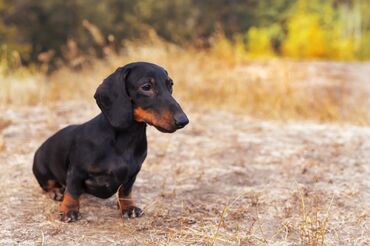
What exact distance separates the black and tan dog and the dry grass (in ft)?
13.6

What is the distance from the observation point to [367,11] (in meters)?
18.8

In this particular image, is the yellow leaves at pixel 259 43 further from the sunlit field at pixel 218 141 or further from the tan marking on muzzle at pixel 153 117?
the tan marking on muzzle at pixel 153 117

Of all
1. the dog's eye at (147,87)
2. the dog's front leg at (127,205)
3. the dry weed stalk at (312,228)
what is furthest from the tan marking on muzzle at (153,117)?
the dry weed stalk at (312,228)

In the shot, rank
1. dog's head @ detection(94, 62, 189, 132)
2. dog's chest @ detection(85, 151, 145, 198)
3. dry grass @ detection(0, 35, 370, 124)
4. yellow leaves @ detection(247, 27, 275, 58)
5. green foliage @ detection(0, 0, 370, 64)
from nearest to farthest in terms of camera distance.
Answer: dog's head @ detection(94, 62, 189, 132) → dog's chest @ detection(85, 151, 145, 198) → dry grass @ detection(0, 35, 370, 124) → yellow leaves @ detection(247, 27, 275, 58) → green foliage @ detection(0, 0, 370, 64)

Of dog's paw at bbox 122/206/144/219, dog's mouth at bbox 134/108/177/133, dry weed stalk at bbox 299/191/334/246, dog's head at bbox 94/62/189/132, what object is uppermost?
dog's head at bbox 94/62/189/132

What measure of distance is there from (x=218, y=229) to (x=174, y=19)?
44.3ft

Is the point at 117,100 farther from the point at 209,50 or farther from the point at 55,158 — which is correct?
the point at 209,50

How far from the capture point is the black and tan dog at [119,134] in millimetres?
3244

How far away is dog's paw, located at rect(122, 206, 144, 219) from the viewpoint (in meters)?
3.63

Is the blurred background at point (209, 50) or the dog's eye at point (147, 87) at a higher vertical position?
the dog's eye at point (147, 87)

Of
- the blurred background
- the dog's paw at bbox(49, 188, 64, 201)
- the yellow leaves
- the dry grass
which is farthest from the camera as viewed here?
the yellow leaves

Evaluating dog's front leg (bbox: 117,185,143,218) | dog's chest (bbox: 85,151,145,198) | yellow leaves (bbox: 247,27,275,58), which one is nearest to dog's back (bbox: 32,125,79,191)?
dog's chest (bbox: 85,151,145,198)

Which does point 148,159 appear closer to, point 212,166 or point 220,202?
point 212,166

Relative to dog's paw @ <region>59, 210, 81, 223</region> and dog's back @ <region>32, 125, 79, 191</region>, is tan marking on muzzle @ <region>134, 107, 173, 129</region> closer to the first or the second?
dog's back @ <region>32, 125, 79, 191</region>
